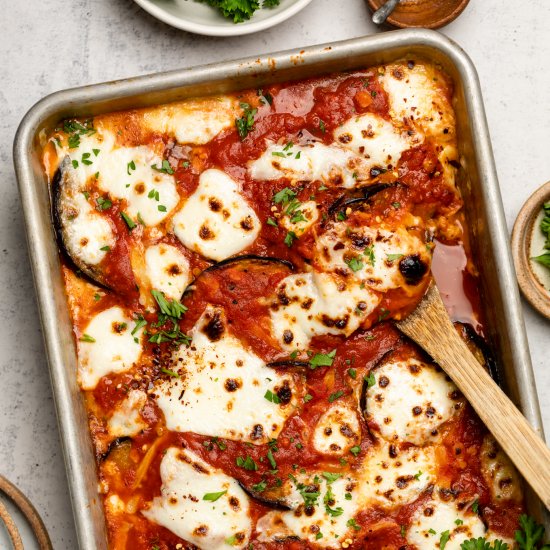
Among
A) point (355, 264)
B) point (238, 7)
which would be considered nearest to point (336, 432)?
point (355, 264)

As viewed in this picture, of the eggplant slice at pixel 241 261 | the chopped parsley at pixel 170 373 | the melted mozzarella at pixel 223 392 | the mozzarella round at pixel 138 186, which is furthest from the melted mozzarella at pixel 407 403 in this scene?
the mozzarella round at pixel 138 186

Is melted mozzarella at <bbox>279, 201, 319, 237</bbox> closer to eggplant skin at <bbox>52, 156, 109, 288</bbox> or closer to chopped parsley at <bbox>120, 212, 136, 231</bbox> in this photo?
chopped parsley at <bbox>120, 212, 136, 231</bbox>

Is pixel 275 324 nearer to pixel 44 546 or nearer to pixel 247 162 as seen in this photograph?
pixel 247 162

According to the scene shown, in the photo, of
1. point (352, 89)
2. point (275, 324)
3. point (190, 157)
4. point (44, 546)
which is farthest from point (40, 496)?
point (352, 89)

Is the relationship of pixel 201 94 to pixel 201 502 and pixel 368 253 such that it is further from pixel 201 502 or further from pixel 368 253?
pixel 201 502

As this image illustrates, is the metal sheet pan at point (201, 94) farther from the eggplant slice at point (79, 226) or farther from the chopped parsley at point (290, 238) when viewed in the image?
the chopped parsley at point (290, 238)
